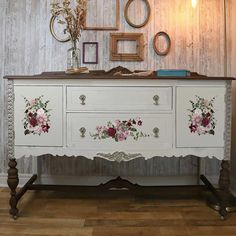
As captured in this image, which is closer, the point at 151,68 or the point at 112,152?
the point at 112,152

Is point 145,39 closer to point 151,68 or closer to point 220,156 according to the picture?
point 151,68

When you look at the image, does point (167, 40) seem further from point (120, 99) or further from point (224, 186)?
point (224, 186)

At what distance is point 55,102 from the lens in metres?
1.93

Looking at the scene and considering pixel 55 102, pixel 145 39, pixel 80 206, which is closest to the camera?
pixel 55 102

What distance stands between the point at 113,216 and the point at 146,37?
1.41m

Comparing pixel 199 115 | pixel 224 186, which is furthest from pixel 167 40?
pixel 224 186

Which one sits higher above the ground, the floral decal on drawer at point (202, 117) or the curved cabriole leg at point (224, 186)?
the floral decal on drawer at point (202, 117)

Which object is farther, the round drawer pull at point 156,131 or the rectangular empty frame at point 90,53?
the rectangular empty frame at point 90,53

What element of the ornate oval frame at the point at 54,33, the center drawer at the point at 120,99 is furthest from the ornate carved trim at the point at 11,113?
the ornate oval frame at the point at 54,33

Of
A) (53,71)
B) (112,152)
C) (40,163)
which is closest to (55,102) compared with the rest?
(112,152)

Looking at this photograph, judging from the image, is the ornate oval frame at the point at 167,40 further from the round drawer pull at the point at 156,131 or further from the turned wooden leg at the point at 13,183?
the turned wooden leg at the point at 13,183

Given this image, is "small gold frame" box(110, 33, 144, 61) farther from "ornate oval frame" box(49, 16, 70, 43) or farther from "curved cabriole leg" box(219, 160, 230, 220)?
"curved cabriole leg" box(219, 160, 230, 220)

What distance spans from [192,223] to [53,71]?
5.09 ft

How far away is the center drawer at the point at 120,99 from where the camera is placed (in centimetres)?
192
